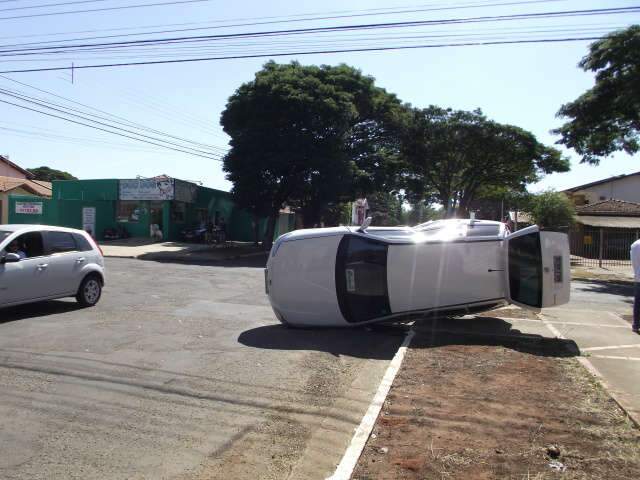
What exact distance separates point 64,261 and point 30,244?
0.70 meters

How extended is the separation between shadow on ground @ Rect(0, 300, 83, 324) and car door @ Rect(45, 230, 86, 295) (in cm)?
40

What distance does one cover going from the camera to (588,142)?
25.1 meters

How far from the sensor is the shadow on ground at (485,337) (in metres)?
8.00

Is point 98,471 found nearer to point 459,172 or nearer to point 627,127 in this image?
point 627,127

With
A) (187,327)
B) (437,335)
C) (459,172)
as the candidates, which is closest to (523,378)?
(437,335)

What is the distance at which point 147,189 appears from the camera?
110ft

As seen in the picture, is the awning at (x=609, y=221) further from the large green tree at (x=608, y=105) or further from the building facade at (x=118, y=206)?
the building facade at (x=118, y=206)

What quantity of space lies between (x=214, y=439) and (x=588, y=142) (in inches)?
987

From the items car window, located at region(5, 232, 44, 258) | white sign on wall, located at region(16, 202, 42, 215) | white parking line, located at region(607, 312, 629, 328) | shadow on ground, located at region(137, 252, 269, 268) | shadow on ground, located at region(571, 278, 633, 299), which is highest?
white sign on wall, located at region(16, 202, 42, 215)

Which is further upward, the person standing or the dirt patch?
the person standing

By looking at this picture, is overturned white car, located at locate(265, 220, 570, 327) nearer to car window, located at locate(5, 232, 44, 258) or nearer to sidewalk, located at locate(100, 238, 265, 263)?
car window, located at locate(5, 232, 44, 258)

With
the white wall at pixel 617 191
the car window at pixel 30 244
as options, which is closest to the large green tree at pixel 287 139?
the car window at pixel 30 244

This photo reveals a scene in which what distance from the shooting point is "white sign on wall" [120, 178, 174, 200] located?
108 feet

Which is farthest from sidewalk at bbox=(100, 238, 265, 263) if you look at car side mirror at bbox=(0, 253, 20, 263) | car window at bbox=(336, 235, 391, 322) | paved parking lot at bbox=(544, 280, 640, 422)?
car window at bbox=(336, 235, 391, 322)
